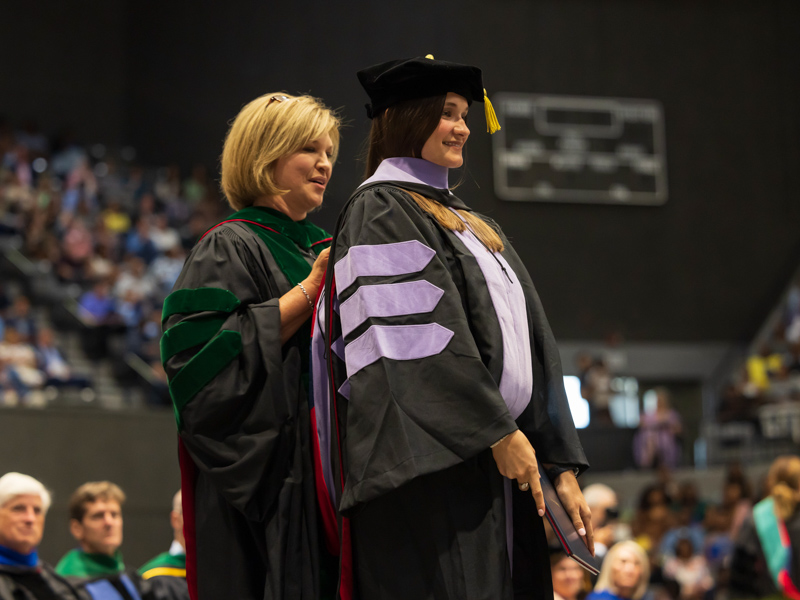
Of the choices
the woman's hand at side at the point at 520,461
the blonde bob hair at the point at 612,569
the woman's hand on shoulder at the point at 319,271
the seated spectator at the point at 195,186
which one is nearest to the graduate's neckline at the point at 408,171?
the woman's hand on shoulder at the point at 319,271

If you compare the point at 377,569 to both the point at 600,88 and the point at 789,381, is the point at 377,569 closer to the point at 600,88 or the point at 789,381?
the point at 789,381

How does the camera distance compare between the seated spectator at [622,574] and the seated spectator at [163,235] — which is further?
the seated spectator at [163,235]

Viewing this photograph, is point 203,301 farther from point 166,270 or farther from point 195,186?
point 195,186

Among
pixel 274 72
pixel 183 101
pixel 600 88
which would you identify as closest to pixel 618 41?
pixel 600 88

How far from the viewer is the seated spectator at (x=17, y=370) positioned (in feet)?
28.5

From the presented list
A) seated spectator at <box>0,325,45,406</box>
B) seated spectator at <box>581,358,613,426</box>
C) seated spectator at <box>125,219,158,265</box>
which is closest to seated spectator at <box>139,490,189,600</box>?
seated spectator at <box>0,325,45,406</box>

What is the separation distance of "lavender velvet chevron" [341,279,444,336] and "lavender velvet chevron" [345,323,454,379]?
0.12ft

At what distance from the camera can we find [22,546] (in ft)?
14.9

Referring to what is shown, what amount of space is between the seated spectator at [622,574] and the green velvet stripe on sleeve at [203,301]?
292 centimetres

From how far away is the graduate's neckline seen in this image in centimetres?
257

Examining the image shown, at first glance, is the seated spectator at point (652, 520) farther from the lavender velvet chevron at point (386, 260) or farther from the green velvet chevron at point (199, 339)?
the lavender velvet chevron at point (386, 260)

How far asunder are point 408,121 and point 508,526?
98 cm

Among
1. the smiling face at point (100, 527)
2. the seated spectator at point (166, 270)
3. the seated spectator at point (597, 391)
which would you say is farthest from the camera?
the seated spectator at point (597, 391)

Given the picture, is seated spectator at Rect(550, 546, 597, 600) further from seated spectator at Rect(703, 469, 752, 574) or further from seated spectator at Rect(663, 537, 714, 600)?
seated spectator at Rect(703, 469, 752, 574)
